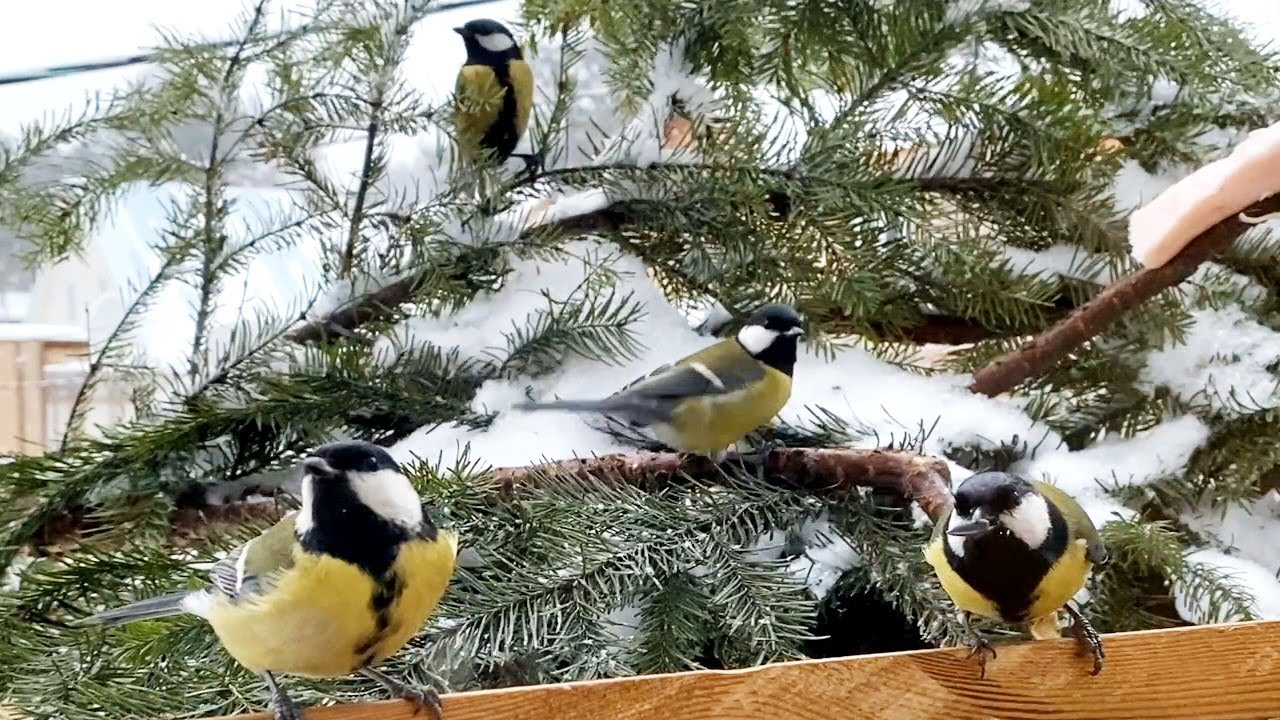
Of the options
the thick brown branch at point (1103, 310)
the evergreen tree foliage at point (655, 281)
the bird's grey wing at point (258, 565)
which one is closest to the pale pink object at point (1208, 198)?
the thick brown branch at point (1103, 310)

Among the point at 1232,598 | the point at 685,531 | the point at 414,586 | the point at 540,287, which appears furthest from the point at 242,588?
the point at 1232,598

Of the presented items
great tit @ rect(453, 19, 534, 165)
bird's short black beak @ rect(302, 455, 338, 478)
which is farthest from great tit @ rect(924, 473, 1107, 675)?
great tit @ rect(453, 19, 534, 165)

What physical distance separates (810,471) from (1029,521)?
0.40 ft

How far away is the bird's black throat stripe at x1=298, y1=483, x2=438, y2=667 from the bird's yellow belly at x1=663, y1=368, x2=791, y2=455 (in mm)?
232

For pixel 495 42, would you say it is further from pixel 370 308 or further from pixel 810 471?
pixel 810 471

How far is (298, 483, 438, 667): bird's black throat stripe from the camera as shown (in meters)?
0.35

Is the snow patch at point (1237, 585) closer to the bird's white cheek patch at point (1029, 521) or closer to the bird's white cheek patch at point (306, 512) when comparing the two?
the bird's white cheek patch at point (1029, 521)

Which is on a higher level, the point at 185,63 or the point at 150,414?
the point at 185,63

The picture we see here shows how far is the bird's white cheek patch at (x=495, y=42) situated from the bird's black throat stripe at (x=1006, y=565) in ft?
1.52

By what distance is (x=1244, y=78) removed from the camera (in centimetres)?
66

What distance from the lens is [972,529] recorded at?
0.41 metres

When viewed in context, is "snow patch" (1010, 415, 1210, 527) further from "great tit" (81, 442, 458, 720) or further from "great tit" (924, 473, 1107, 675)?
"great tit" (81, 442, 458, 720)

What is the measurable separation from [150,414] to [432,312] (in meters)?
0.17

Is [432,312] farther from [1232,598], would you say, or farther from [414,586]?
[1232,598]
